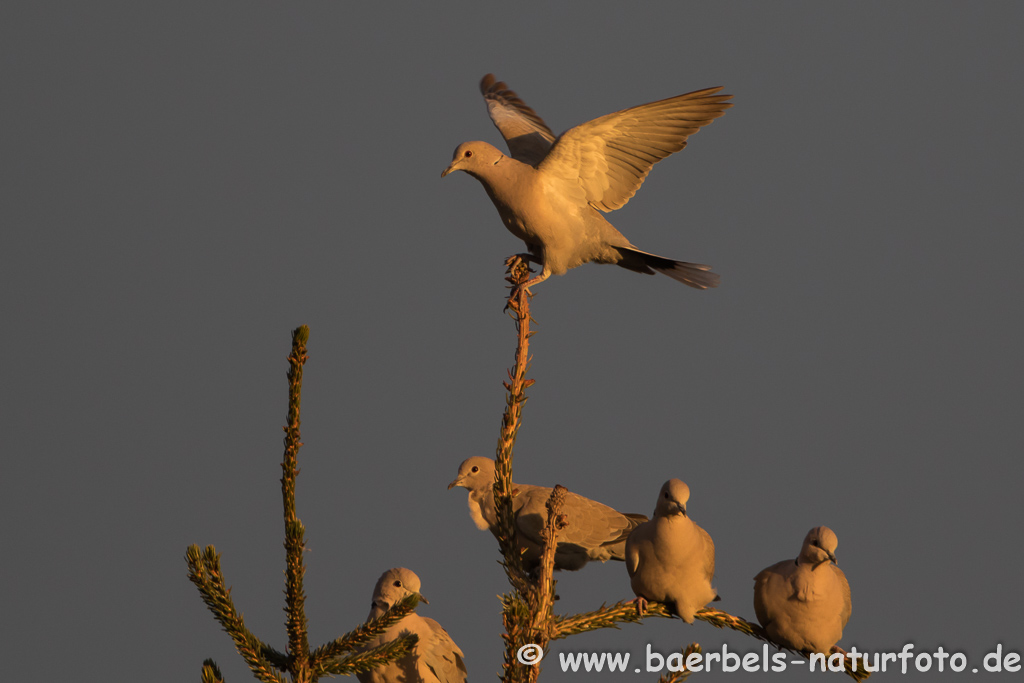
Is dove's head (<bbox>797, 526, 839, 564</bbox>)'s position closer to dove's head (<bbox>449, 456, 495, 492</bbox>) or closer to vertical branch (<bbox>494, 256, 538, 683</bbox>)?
vertical branch (<bbox>494, 256, 538, 683</bbox>)

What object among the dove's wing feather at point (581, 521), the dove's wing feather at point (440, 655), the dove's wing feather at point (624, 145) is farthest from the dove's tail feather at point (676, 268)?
the dove's wing feather at point (440, 655)

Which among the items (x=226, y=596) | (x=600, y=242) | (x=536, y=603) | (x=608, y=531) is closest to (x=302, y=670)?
(x=226, y=596)

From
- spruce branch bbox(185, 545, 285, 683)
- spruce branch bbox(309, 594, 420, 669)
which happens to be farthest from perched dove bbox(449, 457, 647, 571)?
spruce branch bbox(185, 545, 285, 683)

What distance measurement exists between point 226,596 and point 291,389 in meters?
0.61

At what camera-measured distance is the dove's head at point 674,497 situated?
324 cm

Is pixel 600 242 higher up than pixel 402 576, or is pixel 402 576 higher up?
pixel 600 242

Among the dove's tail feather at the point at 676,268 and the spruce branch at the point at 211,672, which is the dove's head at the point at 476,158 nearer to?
the dove's tail feather at the point at 676,268

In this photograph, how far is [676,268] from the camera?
4852 millimetres

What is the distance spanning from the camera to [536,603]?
293 cm

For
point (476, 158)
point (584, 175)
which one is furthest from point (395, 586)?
point (584, 175)

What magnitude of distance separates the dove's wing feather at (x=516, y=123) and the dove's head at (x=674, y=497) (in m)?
2.59

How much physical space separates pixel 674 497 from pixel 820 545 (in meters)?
0.55

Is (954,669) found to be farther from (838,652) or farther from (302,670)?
(302,670)

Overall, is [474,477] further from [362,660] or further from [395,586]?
[362,660]
